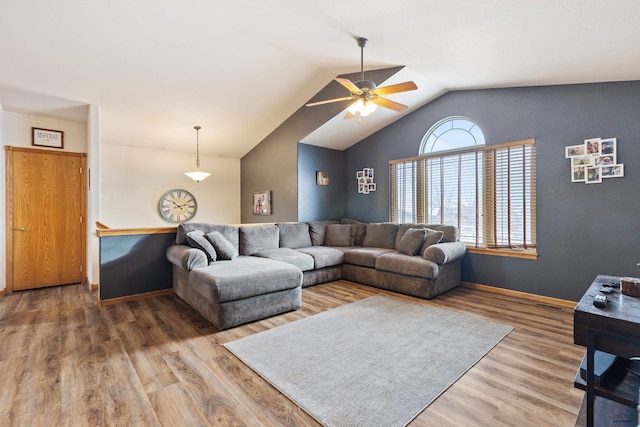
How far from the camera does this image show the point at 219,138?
601 cm

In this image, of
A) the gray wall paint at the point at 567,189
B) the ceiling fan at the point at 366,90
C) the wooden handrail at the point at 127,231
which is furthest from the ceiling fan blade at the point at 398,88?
the wooden handrail at the point at 127,231

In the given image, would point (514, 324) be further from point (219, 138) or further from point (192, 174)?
point (219, 138)

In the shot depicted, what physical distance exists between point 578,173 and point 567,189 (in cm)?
21

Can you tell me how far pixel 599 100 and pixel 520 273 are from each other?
2182 millimetres

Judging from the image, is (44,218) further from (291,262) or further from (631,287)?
(631,287)

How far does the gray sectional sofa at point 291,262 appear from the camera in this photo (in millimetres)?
3006

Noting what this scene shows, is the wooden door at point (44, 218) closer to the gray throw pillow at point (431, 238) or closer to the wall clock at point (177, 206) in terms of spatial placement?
the wall clock at point (177, 206)

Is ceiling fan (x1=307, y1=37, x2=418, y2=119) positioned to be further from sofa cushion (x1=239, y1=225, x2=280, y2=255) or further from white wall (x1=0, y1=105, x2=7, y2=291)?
white wall (x1=0, y1=105, x2=7, y2=291)

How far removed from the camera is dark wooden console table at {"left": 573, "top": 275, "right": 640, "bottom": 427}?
1450mm

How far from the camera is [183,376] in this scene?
81.3 inches

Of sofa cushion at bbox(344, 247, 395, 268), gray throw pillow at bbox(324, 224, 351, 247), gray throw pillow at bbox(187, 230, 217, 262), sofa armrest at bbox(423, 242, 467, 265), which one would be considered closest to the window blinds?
sofa armrest at bbox(423, 242, 467, 265)

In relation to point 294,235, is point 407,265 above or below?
below

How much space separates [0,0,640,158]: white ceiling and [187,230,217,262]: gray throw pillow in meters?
2.14

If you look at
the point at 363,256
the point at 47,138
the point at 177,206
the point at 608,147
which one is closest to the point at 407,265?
the point at 363,256
